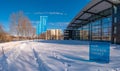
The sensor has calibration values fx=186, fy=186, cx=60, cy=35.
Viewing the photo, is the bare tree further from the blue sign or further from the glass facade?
the blue sign

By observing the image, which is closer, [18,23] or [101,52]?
[101,52]

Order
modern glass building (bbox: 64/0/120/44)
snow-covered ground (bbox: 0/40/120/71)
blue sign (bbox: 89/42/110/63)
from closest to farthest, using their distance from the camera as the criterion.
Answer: snow-covered ground (bbox: 0/40/120/71) → blue sign (bbox: 89/42/110/63) → modern glass building (bbox: 64/0/120/44)

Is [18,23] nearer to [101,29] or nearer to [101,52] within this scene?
[101,29]

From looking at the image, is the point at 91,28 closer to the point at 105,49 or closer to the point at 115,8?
the point at 115,8

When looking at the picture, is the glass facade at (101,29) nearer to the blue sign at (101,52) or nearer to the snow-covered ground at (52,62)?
the snow-covered ground at (52,62)

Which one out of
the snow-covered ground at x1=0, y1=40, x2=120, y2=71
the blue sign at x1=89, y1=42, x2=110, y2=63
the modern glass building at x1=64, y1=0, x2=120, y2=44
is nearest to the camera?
the snow-covered ground at x1=0, y1=40, x2=120, y2=71

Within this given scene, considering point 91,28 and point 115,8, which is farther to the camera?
point 91,28

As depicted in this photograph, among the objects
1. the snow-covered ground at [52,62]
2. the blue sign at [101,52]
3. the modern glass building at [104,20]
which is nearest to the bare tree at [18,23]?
the modern glass building at [104,20]

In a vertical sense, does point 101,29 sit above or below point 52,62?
above

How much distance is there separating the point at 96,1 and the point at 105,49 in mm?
33963

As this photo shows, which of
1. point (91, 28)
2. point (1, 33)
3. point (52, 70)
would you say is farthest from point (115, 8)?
point (52, 70)

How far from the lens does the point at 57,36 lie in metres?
122

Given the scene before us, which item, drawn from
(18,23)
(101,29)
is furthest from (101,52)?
(18,23)

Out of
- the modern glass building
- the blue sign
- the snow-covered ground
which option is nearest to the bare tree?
the modern glass building
